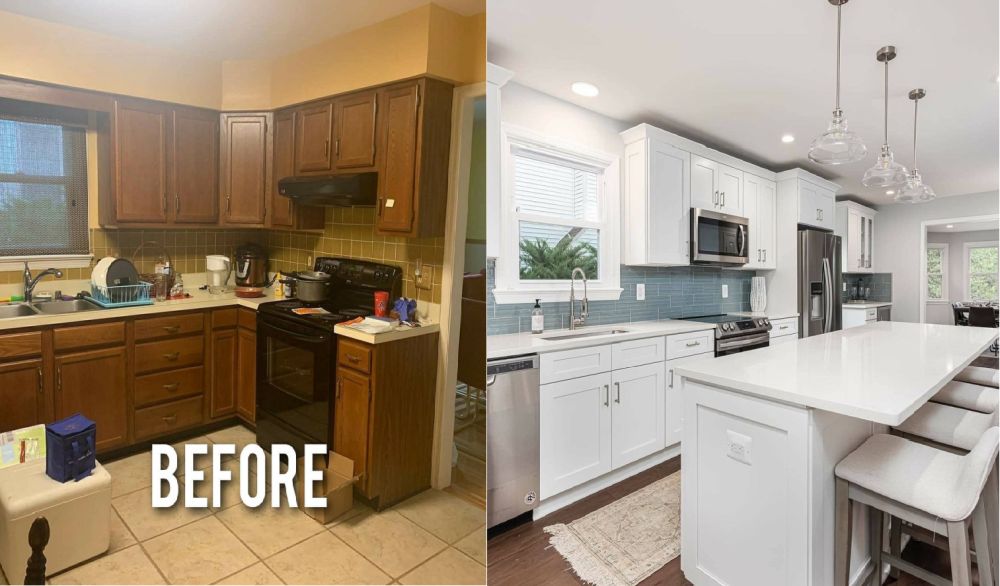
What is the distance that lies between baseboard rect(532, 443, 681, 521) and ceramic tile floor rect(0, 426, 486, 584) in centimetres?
89

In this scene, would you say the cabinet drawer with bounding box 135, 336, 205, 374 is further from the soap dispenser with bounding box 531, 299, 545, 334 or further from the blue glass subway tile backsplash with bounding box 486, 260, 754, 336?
the soap dispenser with bounding box 531, 299, 545, 334

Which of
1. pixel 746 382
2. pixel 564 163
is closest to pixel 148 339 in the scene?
pixel 746 382

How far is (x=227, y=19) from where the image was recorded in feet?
2.47

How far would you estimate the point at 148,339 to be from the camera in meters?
0.74

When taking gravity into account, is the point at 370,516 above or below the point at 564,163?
below

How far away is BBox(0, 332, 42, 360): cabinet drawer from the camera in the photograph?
23.9 inches

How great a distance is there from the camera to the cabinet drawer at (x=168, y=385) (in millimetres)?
749

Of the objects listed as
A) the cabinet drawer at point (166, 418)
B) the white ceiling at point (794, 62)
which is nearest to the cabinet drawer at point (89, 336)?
the cabinet drawer at point (166, 418)

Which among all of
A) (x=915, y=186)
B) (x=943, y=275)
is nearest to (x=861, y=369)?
(x=943, y=275)

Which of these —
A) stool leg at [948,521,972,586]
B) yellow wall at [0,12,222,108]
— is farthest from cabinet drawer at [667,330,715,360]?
yellow wall at [0,12,222,108]

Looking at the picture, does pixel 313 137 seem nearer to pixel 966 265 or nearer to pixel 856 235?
pixel 966 265

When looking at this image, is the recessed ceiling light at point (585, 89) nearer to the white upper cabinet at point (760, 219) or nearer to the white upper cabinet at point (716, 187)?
the white upper cabinet at point (716, 187)

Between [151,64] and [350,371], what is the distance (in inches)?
33.9

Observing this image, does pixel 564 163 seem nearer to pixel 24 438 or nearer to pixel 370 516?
pixel 370 516
